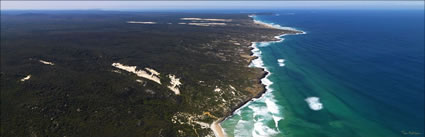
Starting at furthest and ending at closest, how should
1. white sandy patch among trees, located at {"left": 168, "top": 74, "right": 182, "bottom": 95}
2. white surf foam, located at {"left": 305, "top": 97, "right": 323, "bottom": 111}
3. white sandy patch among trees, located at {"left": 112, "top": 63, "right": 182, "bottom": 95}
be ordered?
white sandy patch among trees, located at {"left": 112, "top": 63, "right": 182, "bottom": 95}
white sandy patch among trees, located at {"left": 168, "top": 74, "right": 182, "bottom": 95}
white surf foam, located at {"left": 305, "top": 97, "right": 323, "bottom": 111}

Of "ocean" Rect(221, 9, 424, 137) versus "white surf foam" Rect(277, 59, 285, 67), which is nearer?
"ocean" Rect(221, 9, 424, 137)

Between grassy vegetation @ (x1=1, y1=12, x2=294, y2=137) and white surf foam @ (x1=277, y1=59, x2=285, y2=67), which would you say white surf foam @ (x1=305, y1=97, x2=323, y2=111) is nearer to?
grassy vegetation @ (x1=1, y1=12, x2=294, y2=137)

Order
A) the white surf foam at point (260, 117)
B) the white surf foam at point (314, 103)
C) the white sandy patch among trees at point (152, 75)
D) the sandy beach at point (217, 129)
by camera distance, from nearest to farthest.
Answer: the sandy beach at point (217, 129), the white surf foam at point (260, 117), the white surf foam at point (314, 103), the white sandy patch among trees at point (152, 75)

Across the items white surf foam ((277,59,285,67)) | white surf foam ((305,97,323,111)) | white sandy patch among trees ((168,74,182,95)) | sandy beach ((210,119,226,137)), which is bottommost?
sandy beach ((210,119,226,137))

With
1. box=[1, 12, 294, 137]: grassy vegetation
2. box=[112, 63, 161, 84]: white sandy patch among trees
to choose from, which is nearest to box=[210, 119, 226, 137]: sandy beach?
box=[1, 12, 294, 137]: grassy vegetation

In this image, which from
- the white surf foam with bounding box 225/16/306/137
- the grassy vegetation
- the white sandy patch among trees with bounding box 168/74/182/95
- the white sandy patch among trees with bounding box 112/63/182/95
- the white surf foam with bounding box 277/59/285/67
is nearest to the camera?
the white surf foam with bounding box 225/16/306/137

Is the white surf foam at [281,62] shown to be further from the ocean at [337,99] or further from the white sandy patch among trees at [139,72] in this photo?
the white sandy patch among trees at [139,72]

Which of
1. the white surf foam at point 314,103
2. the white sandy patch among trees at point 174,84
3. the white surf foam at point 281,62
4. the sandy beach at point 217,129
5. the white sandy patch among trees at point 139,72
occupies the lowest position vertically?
the sandy beach at point 217,129

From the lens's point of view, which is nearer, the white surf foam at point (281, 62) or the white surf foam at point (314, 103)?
the white surf foam at point (314, 103)

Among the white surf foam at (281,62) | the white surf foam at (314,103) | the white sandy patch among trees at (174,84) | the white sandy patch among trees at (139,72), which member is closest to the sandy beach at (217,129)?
the white sandy patch among trees at (174,84)
